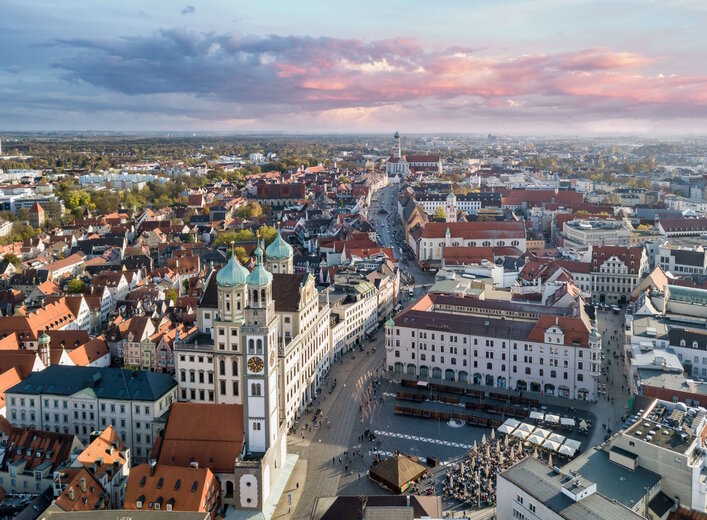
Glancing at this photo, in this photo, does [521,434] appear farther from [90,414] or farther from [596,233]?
[596,233]

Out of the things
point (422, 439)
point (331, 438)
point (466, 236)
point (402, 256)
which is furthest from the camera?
point (402, 256)

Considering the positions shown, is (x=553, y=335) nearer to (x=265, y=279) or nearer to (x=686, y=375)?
(x=686, y=375)

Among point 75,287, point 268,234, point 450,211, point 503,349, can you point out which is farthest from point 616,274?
point 75,287

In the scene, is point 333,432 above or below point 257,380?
below

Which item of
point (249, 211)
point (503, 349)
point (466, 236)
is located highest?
point (249, 211)

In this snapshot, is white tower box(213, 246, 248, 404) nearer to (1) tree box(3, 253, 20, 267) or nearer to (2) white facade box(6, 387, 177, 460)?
(2) white facade box(6, 387, 177, 460)

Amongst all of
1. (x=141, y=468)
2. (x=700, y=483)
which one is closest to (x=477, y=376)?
(x=700, y=483)
